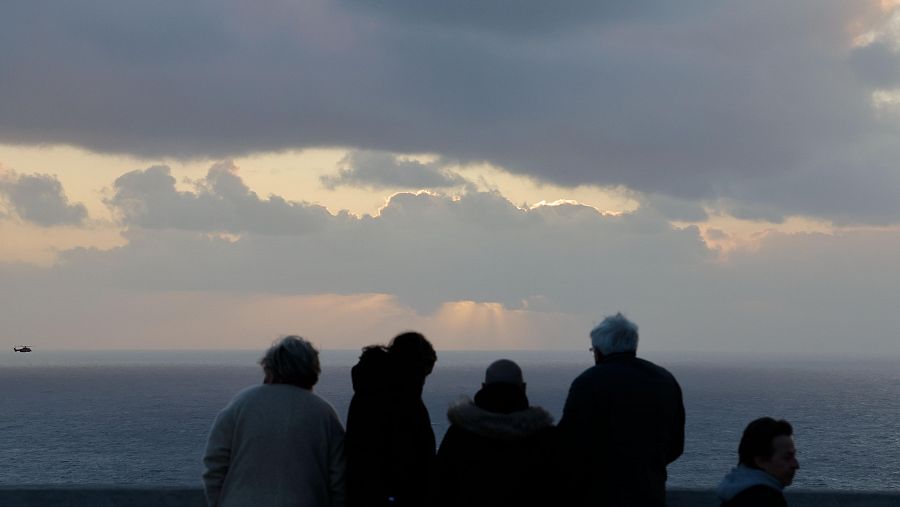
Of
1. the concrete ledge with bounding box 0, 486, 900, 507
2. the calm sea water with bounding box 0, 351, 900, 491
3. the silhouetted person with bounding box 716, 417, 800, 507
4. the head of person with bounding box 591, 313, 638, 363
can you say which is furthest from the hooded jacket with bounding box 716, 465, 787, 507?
the calm sea water with bounding box 0, 351, 900, 491

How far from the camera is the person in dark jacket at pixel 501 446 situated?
5336mm

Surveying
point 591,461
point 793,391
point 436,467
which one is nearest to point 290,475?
point 436,467

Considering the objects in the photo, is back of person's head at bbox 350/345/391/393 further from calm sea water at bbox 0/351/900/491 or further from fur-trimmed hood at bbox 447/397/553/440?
calm sea water at bbox 0/351/900/491

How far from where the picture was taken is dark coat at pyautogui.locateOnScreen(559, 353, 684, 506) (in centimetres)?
589

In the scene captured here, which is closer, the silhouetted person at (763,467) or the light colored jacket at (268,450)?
the silhouetted person at (763,467)

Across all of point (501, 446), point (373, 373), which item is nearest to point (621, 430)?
point (501, 446)

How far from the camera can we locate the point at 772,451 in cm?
436

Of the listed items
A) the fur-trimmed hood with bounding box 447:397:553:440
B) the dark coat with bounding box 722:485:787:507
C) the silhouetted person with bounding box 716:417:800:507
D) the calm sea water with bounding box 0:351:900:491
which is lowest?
the calm sea water with bounding box 0:351:900:491

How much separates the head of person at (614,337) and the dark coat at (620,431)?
0.12 meters

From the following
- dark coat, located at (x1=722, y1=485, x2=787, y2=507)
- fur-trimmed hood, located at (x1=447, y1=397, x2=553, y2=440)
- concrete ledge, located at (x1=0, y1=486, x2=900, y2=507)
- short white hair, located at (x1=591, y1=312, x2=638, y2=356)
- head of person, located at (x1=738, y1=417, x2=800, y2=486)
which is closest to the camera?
dark coat, located at (x1=722, y1=485, x2=787, y2=507)

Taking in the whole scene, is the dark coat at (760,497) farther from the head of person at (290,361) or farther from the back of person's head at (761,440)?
the head of person at (290,361)

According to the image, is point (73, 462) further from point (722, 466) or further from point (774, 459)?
point (774, 459)

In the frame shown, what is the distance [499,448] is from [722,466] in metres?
67.9

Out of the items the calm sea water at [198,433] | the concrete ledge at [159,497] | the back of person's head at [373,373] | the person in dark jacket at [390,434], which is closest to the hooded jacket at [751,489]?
the person in dark jacket at [390,434]
